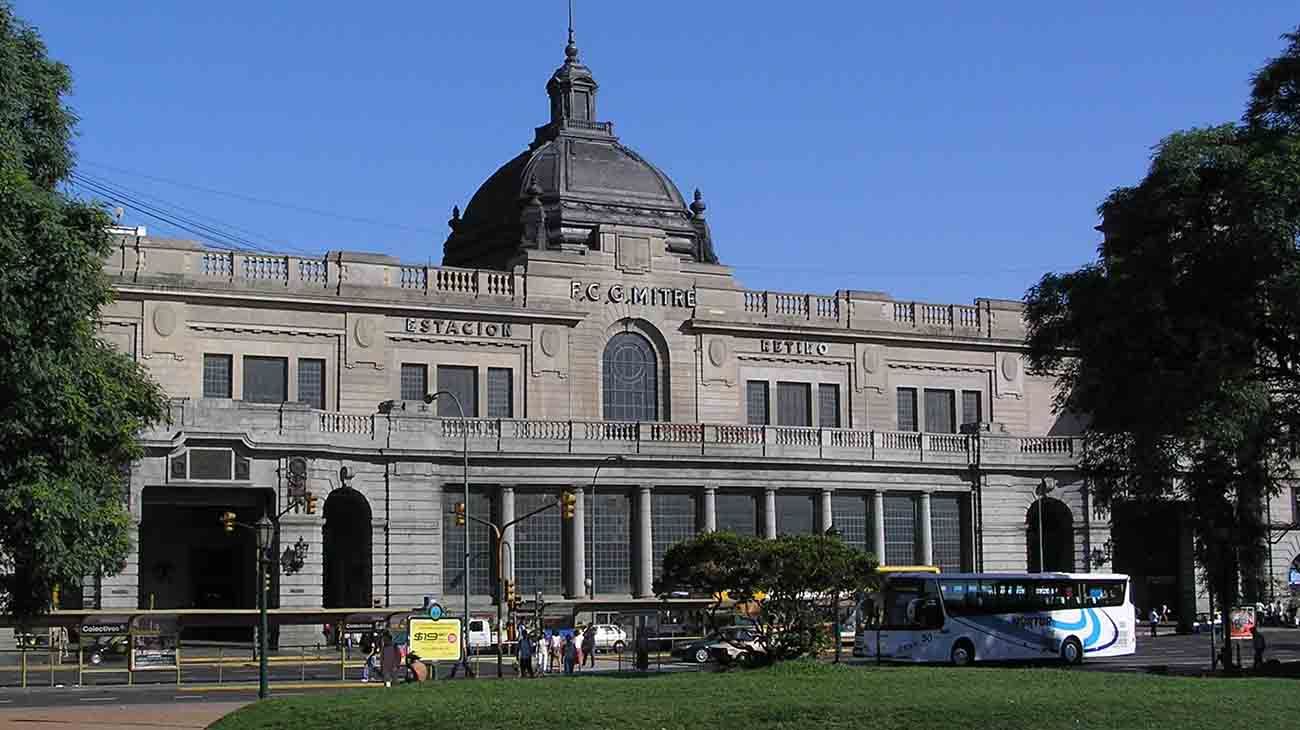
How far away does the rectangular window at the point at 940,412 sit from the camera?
299 feet

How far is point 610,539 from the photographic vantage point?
78.8 m

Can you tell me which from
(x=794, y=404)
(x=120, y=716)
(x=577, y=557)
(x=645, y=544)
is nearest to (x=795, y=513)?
(x=794, y=404)

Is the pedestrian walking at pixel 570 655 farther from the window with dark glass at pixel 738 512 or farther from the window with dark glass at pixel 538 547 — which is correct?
the window with dark glass at pixel 738 512

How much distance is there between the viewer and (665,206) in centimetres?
9256

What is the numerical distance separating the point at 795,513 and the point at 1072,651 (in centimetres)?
2302

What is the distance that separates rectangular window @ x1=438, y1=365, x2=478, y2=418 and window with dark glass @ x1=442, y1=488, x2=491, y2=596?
17.4ft

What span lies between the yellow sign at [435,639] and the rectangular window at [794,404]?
32348mm

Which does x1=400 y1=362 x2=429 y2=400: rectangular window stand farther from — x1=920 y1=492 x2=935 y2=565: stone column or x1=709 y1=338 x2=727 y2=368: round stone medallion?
x1=920 y1=492 x2=935 y2=565: stone column

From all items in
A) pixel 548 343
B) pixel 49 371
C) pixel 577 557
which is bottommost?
pixel 577 557

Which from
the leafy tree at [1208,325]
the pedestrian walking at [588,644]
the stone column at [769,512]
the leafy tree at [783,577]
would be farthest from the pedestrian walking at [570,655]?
the stone column at [769,512]

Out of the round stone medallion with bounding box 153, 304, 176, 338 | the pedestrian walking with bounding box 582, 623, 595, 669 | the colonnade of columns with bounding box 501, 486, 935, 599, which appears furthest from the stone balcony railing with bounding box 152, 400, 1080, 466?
the pedestrian walking with bounding box 582, 623, 595, 669

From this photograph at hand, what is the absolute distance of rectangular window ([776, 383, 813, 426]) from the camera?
87.7 metres

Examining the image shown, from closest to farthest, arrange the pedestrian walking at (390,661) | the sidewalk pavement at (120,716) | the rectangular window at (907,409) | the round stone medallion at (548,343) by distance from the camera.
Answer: the sidewalk pavement at (120,716), the pedestrian walking at (390,661), the round stone medallion at (548,343), the rectangular window at (907,409)

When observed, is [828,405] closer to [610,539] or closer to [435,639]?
[610,539]
